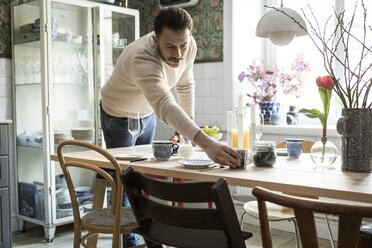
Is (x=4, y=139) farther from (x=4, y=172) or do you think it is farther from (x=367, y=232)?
(x=367, y=232)

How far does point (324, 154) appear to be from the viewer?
6.30 feet

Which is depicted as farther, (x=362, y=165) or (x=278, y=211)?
(x=278, y=211)

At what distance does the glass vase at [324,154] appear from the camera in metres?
1.92

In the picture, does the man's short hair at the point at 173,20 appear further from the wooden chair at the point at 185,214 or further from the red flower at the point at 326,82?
the wooden chair at the point at 185,214

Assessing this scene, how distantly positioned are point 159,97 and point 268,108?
192cm

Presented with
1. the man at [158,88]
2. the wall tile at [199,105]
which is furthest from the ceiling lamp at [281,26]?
the wall tile at [199,105]

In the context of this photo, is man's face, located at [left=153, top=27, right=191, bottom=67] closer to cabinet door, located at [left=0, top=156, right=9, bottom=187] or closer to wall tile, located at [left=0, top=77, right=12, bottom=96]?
cabinet door, located at [left=0, top=156, right=9, bottom=187]

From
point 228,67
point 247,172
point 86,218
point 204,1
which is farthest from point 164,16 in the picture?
point 204,1

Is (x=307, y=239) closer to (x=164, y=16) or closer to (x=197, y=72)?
(x=164, y=16)

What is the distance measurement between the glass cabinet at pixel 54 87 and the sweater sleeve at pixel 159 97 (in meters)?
1.65

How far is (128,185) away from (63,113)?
2468 millimetres

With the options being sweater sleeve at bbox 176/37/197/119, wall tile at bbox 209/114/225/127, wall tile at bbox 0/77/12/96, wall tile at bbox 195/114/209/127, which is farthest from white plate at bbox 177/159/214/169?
wall tile at bbox 0/77/12/96

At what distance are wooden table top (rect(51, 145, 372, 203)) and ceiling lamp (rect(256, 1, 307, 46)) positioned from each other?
0.65 m

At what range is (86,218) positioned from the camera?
213 centimetres
